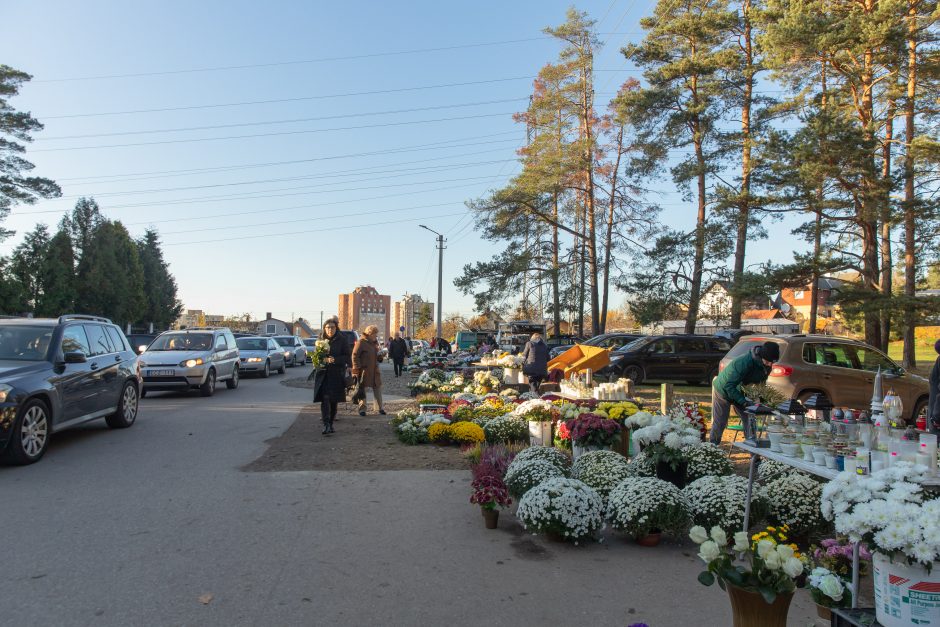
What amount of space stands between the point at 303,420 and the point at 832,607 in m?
10.2

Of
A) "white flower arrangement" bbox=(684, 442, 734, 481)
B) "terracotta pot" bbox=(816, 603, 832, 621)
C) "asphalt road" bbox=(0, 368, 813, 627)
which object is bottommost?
"asphalt road" bbox=(0, 368, 813, 627)

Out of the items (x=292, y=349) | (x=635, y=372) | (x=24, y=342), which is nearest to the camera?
(x=24, y=342)

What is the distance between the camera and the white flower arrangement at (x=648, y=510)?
4.96 meters

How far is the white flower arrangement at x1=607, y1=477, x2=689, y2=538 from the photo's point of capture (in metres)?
4.96

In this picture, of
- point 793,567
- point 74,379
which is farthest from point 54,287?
point 793,567

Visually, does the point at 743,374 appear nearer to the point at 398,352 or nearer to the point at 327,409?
the point at 327,409

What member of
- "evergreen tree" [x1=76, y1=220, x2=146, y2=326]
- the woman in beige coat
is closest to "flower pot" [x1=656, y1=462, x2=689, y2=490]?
the woman in beige coat

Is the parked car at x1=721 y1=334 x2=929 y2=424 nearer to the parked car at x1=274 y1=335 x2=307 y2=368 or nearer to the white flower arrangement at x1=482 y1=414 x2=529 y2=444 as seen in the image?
the white flower arrangement at x1=482 y1=414 x2=529 y2=444

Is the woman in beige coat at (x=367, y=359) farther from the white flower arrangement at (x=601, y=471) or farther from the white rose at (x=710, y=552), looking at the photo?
the white rose at (x=710, y=552)

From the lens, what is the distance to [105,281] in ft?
142

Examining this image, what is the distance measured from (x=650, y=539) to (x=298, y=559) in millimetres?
2731

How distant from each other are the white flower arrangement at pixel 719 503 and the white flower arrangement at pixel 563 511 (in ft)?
2.57

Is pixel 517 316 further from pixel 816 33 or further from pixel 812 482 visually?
pixel 812 482

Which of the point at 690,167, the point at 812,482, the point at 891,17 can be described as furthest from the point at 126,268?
the point at 812,482
